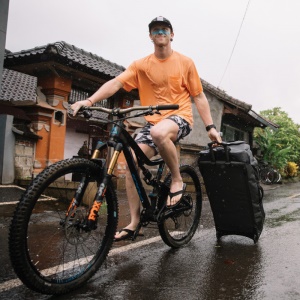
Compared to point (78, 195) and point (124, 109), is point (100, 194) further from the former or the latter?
point (124, 109)

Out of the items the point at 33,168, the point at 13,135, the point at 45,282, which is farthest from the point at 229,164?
the point at 33,168

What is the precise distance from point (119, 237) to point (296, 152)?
96.6 ft

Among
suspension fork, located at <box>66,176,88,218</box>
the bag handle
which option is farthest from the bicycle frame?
the bag handle

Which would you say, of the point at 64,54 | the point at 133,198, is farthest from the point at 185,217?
the point at 64,54

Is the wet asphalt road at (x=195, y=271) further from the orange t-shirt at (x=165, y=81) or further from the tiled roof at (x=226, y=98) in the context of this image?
the tiled roof at (x=226, y=98)

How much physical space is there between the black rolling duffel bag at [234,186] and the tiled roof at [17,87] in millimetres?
5381

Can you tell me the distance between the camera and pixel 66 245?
8.39ft

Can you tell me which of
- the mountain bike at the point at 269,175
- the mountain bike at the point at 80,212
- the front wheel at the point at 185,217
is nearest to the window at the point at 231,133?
the mountain bike at the point at 269,175

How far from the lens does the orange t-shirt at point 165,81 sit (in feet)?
10.7

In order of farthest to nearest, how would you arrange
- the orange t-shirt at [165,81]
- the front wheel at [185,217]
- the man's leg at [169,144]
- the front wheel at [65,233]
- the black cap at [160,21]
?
the front wheel at [185,217]
the orange t-shirt at [165,81]
the black cap at [160,21]
the man's leg at [169,144]
the front wheel at [65,233]

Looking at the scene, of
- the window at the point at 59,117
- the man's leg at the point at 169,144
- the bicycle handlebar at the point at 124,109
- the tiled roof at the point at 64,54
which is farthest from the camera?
the window at the point at 59,117

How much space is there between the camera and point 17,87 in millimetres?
8125

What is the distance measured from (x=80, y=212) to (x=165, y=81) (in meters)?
1.55

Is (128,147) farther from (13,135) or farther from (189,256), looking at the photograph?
(13,135)
